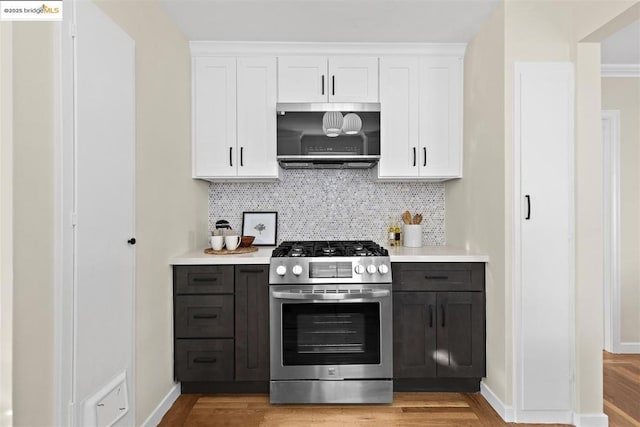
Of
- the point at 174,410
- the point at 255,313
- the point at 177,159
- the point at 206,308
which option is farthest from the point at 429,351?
the point at 177,159

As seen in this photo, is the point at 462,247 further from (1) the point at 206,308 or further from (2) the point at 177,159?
(2) the point at 177,159

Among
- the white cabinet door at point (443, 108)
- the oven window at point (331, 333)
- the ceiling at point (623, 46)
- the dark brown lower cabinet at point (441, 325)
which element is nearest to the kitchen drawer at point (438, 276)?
the dark brown lower cabinet at point (441, 325)

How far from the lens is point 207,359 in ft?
8.97

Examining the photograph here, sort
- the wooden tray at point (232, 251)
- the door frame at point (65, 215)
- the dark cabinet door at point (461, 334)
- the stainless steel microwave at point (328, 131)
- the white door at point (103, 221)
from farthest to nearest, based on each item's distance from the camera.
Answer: the stainless steel microwave at point (328, 131) → the wooden tray at point (232, 251) → the dark cabinet door at point (461, 334) → the white door at point (103, 221) → the door frame at point (65, 215)

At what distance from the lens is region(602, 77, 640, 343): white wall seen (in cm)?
367

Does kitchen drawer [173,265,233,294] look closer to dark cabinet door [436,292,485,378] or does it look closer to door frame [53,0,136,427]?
door frame [53,0,136,427]

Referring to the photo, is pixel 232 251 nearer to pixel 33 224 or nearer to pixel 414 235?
pixel 414 235

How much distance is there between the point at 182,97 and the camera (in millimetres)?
2900

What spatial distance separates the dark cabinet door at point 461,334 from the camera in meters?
2.76

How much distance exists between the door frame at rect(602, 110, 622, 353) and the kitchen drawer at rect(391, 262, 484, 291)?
1775 millimetres

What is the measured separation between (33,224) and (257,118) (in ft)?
6.33

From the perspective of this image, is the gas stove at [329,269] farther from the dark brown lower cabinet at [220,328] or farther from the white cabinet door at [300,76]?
the white cabinet door at [300,76]

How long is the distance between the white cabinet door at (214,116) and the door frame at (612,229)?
3.31 metres

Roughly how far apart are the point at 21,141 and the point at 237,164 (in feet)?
5.89
